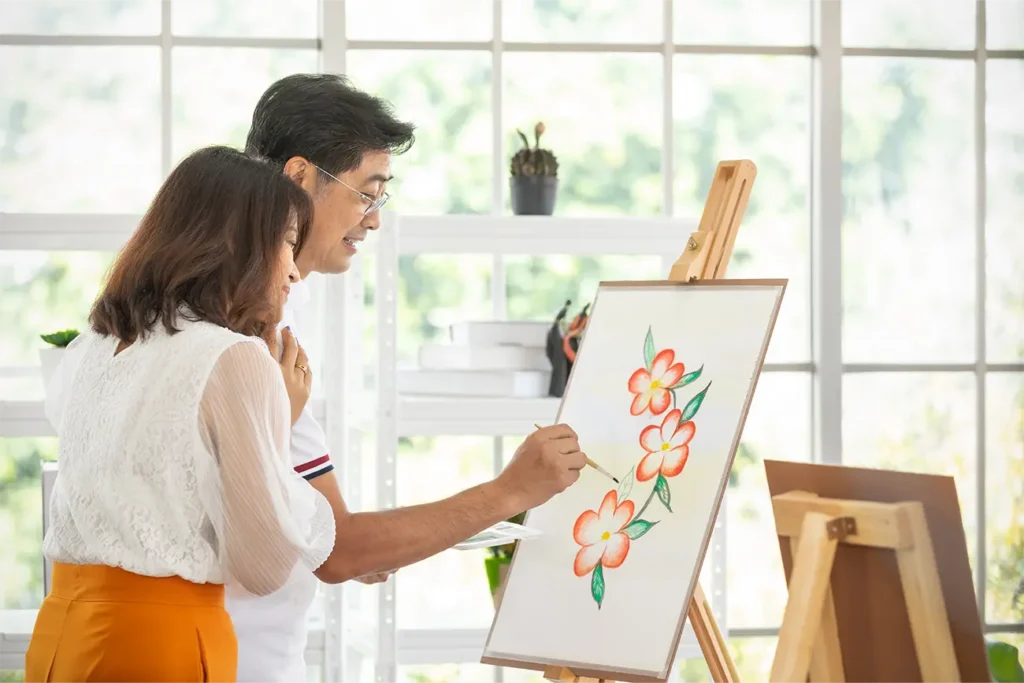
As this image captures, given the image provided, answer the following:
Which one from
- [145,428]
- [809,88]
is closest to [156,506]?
[145,428]

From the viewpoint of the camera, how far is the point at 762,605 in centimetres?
334

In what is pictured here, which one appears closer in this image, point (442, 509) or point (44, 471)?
point (442, 509)

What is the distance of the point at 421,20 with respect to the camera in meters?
3.23

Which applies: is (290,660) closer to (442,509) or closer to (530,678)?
(442,509)

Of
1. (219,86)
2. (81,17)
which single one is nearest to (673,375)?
(219,86)

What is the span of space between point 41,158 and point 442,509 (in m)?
1.93

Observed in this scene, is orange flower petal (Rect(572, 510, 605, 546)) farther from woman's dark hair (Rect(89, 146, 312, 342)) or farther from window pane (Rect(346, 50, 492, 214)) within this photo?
window pane (Rect(346, 50, 492, 214))

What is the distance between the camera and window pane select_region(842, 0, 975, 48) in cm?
330

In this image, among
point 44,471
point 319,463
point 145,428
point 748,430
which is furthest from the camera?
point 748,430

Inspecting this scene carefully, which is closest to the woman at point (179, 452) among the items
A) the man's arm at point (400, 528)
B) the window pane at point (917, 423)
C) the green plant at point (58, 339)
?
the man's arm at point (400, 528)

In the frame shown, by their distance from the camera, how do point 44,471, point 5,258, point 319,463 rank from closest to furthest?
point 319,463
point 44,471
point 5,258

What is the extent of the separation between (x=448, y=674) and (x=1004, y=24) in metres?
2.38

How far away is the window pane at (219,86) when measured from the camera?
316 cm

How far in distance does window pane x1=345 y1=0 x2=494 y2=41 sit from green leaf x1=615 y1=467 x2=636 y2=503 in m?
1.66
